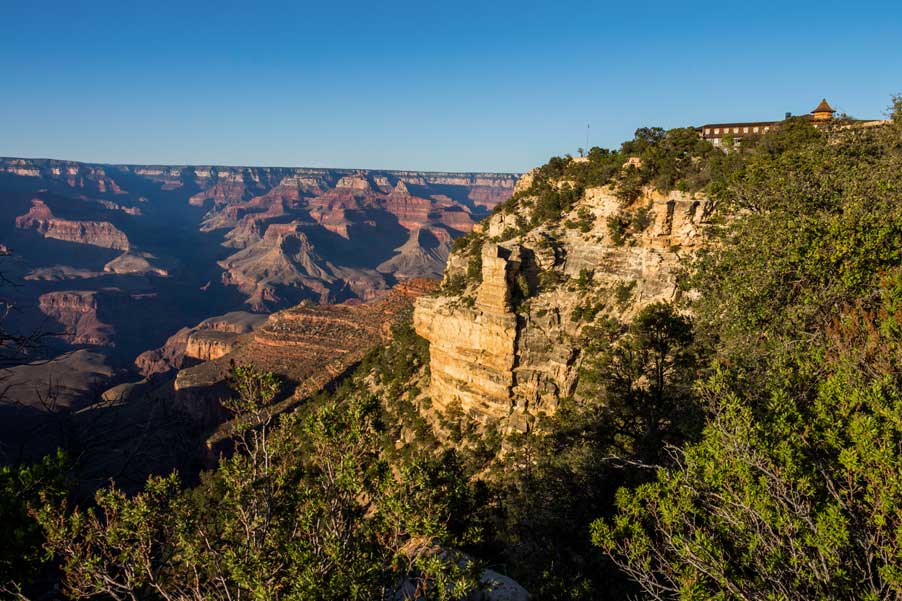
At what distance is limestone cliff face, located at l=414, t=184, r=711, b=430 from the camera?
3039 centimetres

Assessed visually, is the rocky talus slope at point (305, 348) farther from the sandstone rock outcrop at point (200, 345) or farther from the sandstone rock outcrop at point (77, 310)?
the sandstone rock outcrop at point (77, 310)

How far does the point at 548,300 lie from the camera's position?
107ft

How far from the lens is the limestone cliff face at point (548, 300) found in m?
30.4

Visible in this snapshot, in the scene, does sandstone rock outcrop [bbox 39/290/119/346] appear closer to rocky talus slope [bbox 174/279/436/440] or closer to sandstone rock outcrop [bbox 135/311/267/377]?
sandstone rock outcrop [bbox 135/311/267/377]

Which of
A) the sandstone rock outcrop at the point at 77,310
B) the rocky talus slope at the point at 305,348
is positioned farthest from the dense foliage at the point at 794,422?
the sandstone rock outcrop at the point at 77,310

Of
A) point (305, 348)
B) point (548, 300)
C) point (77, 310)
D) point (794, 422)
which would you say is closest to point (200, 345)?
point (305, 348)

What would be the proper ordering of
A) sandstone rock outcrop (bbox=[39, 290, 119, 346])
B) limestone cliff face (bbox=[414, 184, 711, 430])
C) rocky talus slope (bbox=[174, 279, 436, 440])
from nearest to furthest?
1. limestone cliff face (bbox=[414, 184, 711, 430])
2. rocky talus slope (bbox=[174, 279, 436, 440])
3. sandstone rock outcrop (bbox=[39, 290, 119, 346])

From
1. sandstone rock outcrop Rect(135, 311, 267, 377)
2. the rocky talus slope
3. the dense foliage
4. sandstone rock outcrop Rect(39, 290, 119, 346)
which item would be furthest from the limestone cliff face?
sandstone rock outcrop Rect(39, 290, 119, 346)

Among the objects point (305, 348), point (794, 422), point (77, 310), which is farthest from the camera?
point (77, 310)

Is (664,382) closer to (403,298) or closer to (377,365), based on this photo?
(377,365)

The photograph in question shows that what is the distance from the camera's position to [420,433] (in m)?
36.0

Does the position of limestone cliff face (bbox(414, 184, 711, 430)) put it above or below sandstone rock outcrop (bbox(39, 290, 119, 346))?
above

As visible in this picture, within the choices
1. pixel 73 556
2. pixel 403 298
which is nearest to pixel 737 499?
pixel 73 556

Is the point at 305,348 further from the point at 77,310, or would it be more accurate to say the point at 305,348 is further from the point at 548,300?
the point at 77,310
